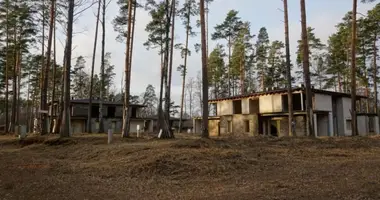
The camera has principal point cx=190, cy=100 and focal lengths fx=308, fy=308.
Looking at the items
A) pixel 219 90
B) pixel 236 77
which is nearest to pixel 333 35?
pixel 236 77

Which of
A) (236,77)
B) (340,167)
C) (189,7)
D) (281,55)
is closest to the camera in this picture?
(340,167)

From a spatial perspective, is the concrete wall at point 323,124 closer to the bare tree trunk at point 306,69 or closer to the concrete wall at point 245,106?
the concrete wall at point 245,106

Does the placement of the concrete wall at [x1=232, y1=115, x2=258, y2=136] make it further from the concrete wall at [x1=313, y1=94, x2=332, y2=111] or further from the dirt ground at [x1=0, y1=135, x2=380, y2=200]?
the dirt ground at [x1=0, y1=135, x2=380, y2=200]

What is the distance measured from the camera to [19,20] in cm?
3016

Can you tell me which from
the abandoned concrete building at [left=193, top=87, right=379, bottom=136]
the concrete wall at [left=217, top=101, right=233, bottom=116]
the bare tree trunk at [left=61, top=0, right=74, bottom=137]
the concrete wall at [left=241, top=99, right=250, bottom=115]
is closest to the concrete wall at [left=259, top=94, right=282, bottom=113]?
the abandoned concrete building at [left=193, top=87, right=379, bottom=136]

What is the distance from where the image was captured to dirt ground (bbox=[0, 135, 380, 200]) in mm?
6461

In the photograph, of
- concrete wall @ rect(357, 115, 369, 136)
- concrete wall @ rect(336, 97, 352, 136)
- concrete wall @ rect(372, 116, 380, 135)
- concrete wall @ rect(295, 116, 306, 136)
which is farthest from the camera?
concrete wall @ rect(372, 116, 380, 135)

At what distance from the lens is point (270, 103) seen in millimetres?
30250

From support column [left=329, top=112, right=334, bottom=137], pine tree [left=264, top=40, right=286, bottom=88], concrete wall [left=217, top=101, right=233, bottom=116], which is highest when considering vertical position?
pine tree [left=264, top=40, right=286, bottom=88]

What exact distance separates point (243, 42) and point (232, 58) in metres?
2.64

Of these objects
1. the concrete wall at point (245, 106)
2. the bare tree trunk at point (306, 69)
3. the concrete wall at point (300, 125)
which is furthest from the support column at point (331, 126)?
the bare tree trunk at point (306, 69)

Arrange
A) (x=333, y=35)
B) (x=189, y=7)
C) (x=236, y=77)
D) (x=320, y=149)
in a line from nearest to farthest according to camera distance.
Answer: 1. (x=320, y=149)
2. (x=189, y=7)
3. (x=333, y=35)
4. (x=236, y=77)

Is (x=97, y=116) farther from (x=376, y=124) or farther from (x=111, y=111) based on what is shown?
(x=376, y=124)

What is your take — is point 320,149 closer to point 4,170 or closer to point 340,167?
point 340,167
